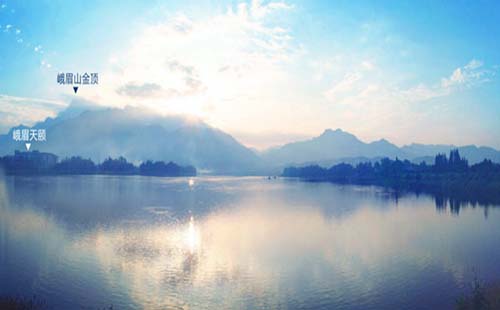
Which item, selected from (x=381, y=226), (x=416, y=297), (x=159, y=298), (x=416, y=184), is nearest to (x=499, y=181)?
(x=416, y=184)

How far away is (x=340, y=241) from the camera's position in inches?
2013

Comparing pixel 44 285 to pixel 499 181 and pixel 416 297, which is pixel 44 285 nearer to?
pixel 416 297

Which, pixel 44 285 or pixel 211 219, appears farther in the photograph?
pixel 211 219

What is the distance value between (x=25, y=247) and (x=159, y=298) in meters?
24.9

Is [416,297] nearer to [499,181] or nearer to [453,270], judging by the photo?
[453,270]

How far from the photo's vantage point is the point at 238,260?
40250 mm

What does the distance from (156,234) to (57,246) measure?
13372mm

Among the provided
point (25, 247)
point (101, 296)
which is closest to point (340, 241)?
point (101, 296)

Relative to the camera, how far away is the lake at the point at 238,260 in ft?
94.5

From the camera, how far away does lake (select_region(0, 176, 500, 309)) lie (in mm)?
28812

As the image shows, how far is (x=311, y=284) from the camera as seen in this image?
32.2 m

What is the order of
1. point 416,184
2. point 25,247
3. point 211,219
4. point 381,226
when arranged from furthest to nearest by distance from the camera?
point 416,184
point 211,219
point 381,226
point 25,247

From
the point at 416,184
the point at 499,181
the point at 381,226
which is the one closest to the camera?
the point at 381,226

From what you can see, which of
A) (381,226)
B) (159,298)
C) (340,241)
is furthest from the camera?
(381,226)
